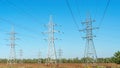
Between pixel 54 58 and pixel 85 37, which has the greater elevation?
pixel 85 37

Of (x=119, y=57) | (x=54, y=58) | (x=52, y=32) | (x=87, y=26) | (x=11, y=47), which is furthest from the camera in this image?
(x=119, y=57)

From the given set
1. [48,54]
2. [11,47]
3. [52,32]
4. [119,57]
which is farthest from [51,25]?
[119,57]

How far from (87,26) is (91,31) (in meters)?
0.76

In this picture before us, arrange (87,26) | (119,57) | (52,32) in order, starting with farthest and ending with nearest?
1. (119,57)
2. (87,26)
3. (52,32)

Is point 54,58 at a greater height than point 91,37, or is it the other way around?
point 91,37

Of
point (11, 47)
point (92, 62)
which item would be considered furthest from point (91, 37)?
point (11, 47)

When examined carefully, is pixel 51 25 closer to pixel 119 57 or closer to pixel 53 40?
pixel 53 40

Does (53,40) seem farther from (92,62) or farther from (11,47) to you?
(11,47)

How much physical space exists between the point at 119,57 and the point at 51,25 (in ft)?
181

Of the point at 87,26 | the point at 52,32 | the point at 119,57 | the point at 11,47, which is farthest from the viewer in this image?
the point at 119,57

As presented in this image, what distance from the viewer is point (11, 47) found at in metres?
37.8

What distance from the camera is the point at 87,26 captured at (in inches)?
1237

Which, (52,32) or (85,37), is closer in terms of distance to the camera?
(52,32)

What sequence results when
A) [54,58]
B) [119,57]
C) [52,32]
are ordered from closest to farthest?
[54,58], [52,32], [119,57]
